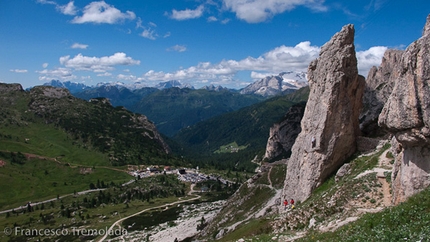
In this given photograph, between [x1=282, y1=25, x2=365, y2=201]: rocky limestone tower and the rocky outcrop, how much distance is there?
1021cm

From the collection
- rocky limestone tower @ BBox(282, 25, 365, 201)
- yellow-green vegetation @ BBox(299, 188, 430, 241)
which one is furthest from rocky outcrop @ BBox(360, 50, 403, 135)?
yellow-green vegetation @ BBox(299, 188, 430, 241)

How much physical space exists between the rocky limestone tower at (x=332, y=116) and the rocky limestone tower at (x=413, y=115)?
21827 mm

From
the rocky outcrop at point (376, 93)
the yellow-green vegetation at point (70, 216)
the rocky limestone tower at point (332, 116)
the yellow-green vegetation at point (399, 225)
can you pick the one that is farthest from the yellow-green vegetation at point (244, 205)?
the yellow-green vegetation at point (70, 216)

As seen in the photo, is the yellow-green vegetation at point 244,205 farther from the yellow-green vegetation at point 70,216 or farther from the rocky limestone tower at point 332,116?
the yellow-green vegetation at point 70,216

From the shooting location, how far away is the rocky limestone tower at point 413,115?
2433 centimetres

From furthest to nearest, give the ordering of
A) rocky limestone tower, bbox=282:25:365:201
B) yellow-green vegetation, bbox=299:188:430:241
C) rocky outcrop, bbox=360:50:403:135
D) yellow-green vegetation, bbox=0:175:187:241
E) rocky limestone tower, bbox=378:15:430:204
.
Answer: yellow-green vegetation, bbox=0:175:187:241 < rocky outcrop, bbox=360:50:403:135 < rocky limestone tower, bbox=282:25:365:201 < rocky limestone tower, bbox=378:15:430:204 < yellow-green vegetation, bbox=299:188:430:241

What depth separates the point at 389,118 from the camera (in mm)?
27062

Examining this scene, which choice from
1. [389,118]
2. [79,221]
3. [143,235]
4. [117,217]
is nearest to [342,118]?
[389,118]

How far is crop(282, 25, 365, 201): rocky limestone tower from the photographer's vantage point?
165 ft

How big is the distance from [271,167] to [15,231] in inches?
5216

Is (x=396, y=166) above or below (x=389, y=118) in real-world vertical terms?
below

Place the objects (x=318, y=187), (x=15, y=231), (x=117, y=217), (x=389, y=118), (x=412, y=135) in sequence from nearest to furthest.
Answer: (x=412, y=135), (x=389, y=118), (x=318, y=187), (x=15, y=231), (x=117, y=217)

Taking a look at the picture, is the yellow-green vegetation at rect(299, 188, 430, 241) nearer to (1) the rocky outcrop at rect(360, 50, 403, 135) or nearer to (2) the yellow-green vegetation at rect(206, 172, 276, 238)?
(1) the rocky outcrop at rect(360, 50, 403, 135)

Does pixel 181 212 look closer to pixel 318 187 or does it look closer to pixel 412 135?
A: pixel 318 187
